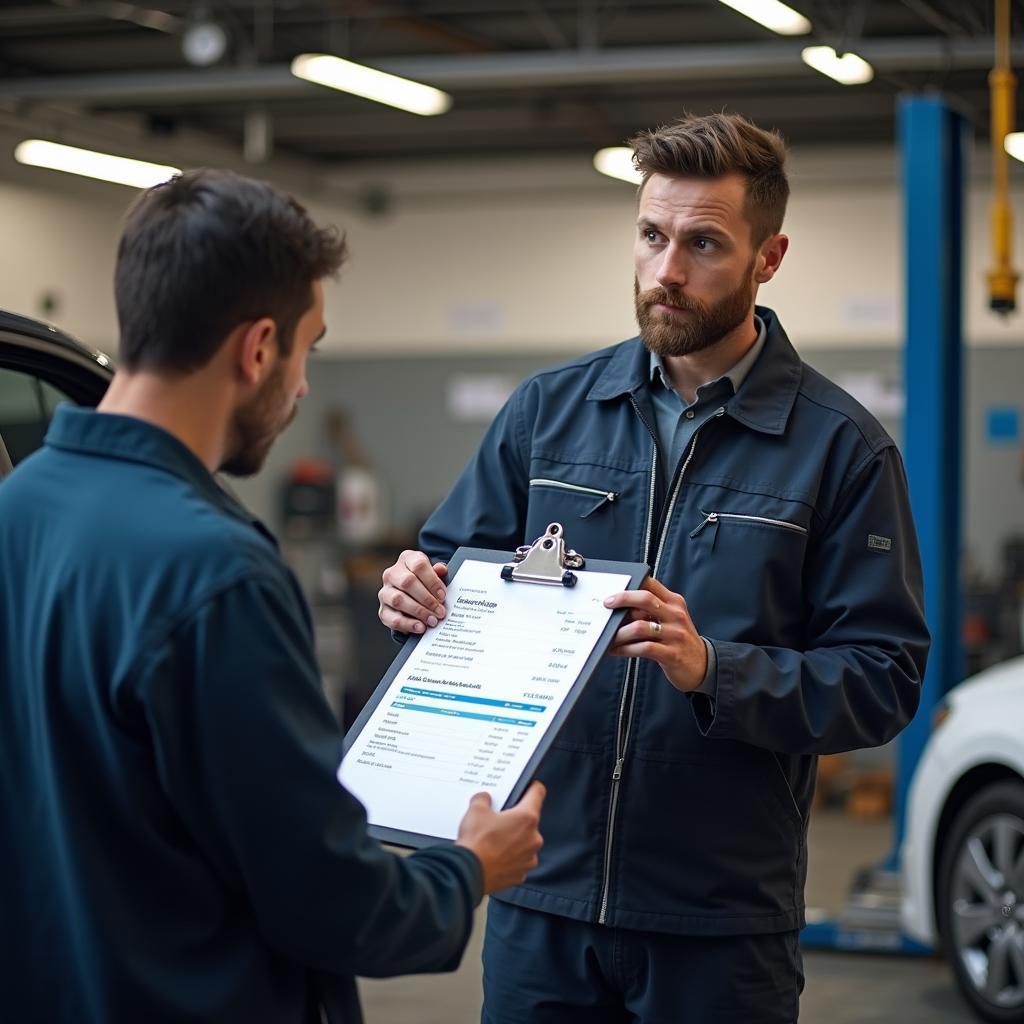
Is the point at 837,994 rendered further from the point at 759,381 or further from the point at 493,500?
the point at 759,381

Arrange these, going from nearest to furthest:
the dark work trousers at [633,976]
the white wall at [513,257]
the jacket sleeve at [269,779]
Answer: the jacket sleeve at [269,779]
the dark work trousers at [633,976]
the white wall at [513,257]

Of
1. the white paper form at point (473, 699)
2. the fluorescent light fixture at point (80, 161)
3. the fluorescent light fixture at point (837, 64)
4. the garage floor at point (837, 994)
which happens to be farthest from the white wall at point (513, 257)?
the white paper form at point (473, 699)

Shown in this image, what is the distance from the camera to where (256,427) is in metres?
1.58

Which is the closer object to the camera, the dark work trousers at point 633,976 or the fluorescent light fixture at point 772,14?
the dark work trousers at point 633,976

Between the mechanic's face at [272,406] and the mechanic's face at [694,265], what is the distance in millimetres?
845

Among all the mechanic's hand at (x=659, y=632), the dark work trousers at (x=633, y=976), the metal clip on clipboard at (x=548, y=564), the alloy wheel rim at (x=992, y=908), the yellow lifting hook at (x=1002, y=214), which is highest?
the yellow lifting hook at (x=1002, y=214)

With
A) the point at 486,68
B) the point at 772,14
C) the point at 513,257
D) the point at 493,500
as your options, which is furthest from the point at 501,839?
the point at 513,257

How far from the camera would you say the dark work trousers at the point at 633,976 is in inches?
88.5

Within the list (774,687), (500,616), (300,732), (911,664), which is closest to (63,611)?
(300,732)

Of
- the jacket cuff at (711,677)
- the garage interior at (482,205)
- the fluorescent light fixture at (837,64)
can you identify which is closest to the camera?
the jacket cuff at (711,677)

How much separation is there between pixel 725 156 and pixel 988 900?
11.0 ft

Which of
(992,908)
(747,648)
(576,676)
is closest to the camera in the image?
(576,676)

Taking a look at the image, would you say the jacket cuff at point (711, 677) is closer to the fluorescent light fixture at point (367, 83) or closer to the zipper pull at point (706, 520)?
the zipper pull at point (706, 520)

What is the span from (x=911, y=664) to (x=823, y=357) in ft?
31.6
